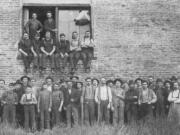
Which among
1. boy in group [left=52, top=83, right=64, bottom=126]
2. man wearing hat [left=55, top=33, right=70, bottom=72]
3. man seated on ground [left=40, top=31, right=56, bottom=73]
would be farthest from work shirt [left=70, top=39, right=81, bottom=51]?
boy in group [left=52, top=83, right=64, bottom=126]

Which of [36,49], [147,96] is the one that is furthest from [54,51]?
[147,96]

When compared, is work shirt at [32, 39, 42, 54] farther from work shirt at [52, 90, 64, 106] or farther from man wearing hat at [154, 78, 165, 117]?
man wearing hat at [154, 78, 165, 117]

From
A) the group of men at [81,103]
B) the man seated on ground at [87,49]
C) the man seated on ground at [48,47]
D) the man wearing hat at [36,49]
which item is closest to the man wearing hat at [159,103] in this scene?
the group of men at [81,103]

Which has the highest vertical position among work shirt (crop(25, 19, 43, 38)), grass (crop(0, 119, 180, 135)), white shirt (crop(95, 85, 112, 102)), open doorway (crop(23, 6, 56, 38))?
open doorway (crop(23, 6, 56, 38))

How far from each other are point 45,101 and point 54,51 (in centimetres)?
200

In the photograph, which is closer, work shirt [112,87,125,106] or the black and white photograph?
the black and white photograph

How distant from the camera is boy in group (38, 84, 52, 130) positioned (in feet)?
42.1

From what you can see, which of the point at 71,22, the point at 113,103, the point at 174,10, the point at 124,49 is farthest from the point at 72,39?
the point at 174,10

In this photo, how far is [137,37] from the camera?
14.9 metres

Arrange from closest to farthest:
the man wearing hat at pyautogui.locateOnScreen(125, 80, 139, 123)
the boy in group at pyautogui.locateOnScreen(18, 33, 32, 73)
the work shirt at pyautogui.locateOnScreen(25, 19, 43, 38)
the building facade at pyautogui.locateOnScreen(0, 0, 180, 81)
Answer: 1. the man wearing hat at pyautogui.locateOnScreen(125, 80, 139, 123)
2. the boy in group at pyautogui.locateOnScreen(18, 33, 32, 73)
3. the work shirt at pyautogui.locateOnScreen(25, 19, 43, 38)
4. the building facade at pyautogui.locateOnScreen(0, 0, 180, 81)

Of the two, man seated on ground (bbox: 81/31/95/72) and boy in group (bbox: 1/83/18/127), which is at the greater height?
man seated on ground (bbox: 81/31/95/72)

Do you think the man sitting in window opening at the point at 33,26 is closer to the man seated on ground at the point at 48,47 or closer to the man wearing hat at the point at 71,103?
the man seated on ground at the point at 48,47

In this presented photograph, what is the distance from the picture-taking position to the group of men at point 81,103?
1277 cm

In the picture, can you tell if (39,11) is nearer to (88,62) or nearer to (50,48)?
(50,48)
